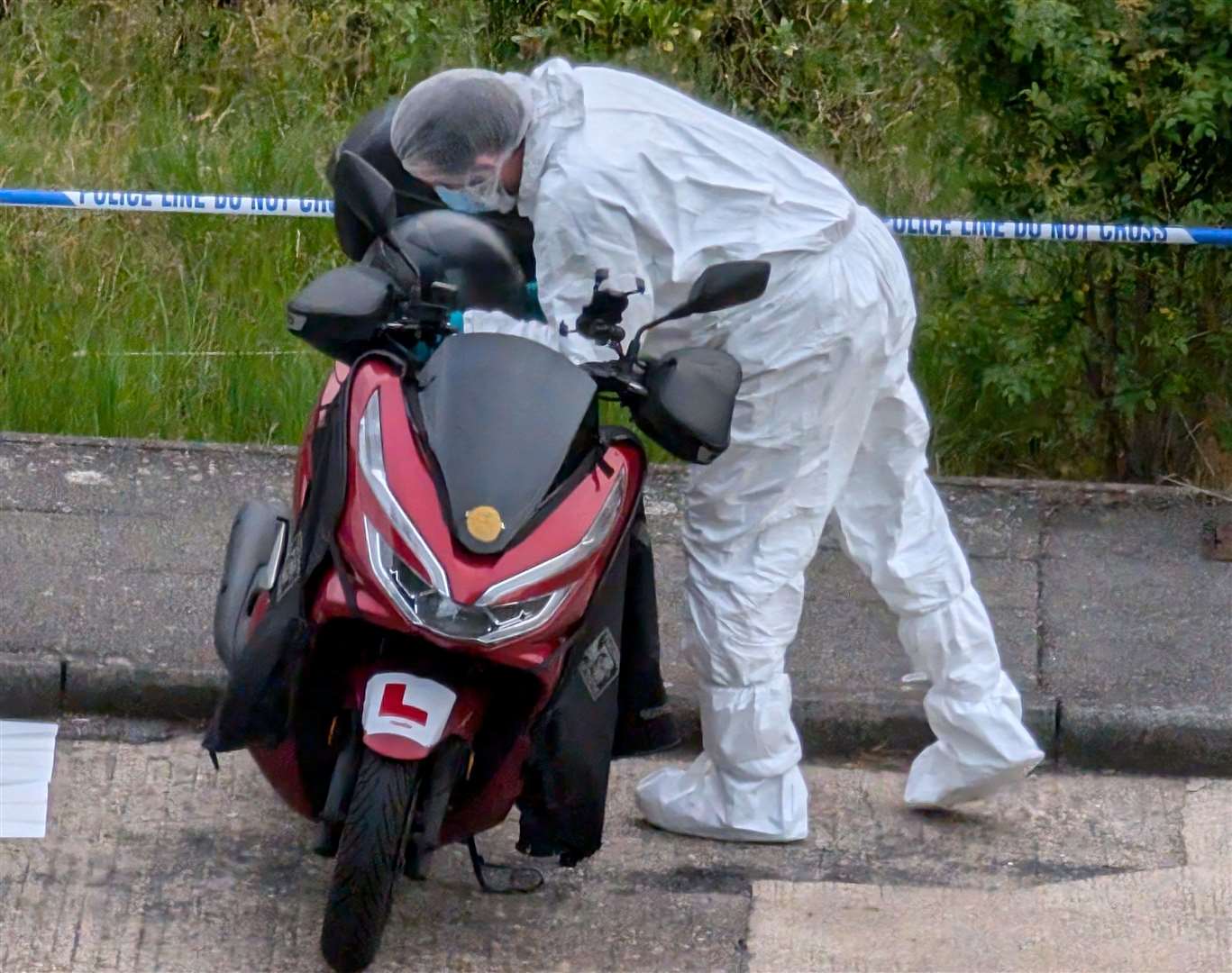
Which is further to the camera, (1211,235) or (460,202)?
(1211,235)

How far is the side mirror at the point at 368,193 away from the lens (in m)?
3.88

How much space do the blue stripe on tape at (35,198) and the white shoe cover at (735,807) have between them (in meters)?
3.46

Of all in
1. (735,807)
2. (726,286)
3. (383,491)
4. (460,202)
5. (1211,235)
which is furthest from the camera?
(1211,235)

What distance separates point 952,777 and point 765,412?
97cm

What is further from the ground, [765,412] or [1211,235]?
[765,412]

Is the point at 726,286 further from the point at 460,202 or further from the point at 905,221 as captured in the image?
the point at 905,221

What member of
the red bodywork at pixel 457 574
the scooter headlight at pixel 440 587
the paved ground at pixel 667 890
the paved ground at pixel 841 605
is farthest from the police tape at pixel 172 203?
the scooter headlight at pixel 440 587

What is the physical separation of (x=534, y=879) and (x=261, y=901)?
21.2 inches

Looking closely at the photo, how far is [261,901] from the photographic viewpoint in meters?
4.27

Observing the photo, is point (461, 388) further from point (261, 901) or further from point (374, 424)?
point (261, 901)

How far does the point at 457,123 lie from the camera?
12.9ft

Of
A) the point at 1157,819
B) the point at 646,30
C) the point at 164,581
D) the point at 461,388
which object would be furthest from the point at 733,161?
the point at 646,30

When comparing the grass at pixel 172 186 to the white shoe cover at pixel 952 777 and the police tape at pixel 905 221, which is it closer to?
the police tape at pixel 905 221

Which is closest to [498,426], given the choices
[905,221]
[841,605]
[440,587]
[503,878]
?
[440,587]
